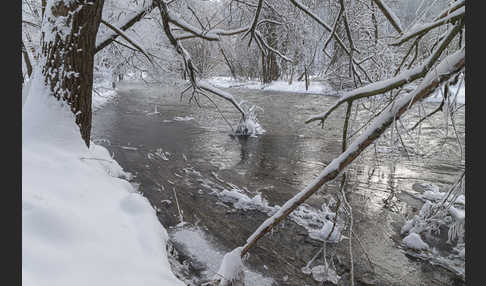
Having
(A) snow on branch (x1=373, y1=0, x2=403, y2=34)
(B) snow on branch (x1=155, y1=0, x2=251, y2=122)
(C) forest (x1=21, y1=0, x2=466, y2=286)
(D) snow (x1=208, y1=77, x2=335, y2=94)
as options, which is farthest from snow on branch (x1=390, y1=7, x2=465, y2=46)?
(D) snow (x1=208, y1=77, x2=335, y2=94)

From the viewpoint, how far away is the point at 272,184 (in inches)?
273

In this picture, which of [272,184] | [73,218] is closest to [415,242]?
[272,184]

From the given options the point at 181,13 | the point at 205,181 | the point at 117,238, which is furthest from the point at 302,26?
the point at 117,238

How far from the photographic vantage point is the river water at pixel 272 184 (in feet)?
13.2

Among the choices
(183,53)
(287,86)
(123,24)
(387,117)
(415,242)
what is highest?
(287,86)

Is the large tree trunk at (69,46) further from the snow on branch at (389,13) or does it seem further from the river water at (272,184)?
the snow on branch at (389,13)

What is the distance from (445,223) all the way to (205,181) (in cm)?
441

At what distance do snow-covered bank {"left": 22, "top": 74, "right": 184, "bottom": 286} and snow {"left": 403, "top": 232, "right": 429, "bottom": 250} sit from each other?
3.42 metres

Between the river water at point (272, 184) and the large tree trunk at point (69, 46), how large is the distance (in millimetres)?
2330

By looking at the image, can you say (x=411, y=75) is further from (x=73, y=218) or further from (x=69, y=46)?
(x=69, y=46)

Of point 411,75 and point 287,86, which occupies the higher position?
point 287,86

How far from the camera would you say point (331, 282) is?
3777mm

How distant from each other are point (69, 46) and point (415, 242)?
17.0 feet
